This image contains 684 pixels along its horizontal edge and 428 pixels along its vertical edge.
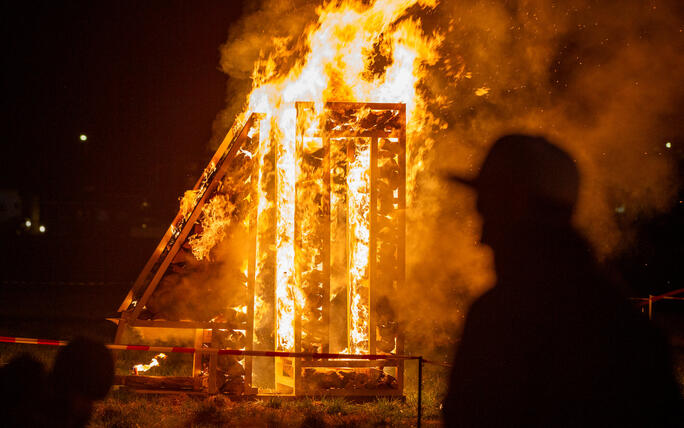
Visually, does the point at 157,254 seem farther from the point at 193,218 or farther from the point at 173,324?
the point at 173,324

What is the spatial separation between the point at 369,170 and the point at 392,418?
3.11 m

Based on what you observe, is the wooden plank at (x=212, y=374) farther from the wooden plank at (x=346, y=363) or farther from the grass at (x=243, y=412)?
the wooden plank at (x=346, y=363)

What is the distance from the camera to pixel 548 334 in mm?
1910

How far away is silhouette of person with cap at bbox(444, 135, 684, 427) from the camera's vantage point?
1854mm

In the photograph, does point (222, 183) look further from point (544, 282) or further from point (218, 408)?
point (544, 282)

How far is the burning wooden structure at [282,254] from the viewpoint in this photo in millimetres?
7938

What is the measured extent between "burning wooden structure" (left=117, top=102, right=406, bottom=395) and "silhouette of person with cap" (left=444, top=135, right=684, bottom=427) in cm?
596

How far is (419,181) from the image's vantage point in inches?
565

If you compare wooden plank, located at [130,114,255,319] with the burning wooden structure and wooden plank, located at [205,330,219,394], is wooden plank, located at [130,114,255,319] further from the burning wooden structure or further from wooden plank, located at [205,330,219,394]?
wooden plank, located at [205,330,219,394]


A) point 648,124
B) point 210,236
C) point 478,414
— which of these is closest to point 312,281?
point 210,236

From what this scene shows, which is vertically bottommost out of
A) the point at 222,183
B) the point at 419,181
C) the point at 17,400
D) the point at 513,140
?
the point at 17,400

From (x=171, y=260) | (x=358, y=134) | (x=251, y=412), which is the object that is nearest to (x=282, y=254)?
(x=171, y=260)

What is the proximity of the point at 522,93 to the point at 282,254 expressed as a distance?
257 inches

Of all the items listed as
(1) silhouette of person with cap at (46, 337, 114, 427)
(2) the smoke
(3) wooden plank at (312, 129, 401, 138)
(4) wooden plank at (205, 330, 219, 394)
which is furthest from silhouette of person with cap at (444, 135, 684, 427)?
(4) wooden plank at (205, 330, 219, 394)
